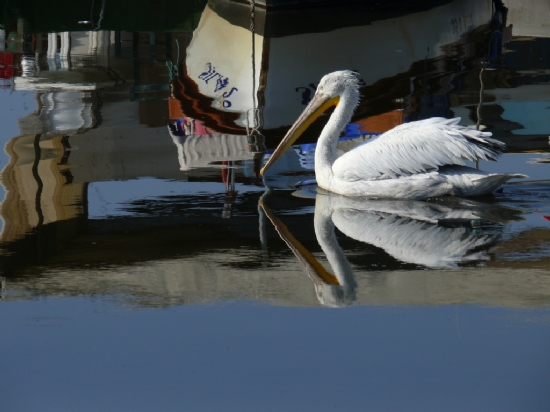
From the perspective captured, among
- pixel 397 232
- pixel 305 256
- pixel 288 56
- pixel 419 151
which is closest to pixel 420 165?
pixel 419 151

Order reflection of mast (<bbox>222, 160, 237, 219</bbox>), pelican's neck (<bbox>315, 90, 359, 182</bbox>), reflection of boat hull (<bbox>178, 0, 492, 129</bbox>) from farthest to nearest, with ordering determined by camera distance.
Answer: reflection of boat hull (<bbox>178, 0, 492, 129</bbox>) < pelican's neck (<bbox>315, 90, 359, 182</bbox>) < reflection of mast (<bbox>222, 160, 237, 219</bbox>)

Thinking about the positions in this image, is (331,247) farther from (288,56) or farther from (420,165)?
(288,56)

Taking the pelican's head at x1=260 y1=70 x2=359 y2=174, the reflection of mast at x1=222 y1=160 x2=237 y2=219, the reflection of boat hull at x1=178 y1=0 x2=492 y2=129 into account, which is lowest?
the reflection of mast at x1=222 y1=160 x2=237 y2=219

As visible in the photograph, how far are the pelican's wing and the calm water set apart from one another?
0.77ft

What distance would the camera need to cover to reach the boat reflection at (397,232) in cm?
472

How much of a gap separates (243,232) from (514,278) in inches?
60.2

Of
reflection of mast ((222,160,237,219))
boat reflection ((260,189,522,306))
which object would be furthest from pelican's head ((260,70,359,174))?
boat reflection ((260,189,522,306))

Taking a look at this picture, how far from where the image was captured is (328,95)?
21.2ft

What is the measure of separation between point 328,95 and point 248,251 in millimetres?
1793

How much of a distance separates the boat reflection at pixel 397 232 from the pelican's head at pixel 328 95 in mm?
485

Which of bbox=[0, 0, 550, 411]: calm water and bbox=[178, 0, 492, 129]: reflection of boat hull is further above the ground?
bbox=[178, 0, 492, 129]: reflection of boat hull

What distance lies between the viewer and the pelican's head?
6.41 metres

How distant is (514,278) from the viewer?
459cm

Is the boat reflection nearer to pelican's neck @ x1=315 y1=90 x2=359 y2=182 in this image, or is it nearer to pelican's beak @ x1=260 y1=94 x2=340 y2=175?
pelican's neck @ x1=315 y1=90 x2=359 y2=182
